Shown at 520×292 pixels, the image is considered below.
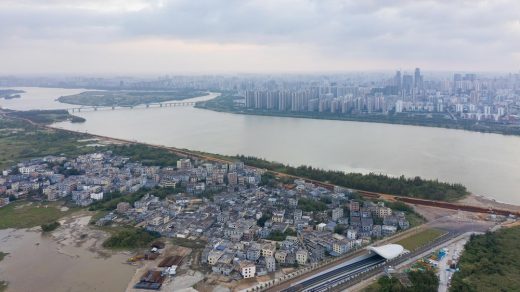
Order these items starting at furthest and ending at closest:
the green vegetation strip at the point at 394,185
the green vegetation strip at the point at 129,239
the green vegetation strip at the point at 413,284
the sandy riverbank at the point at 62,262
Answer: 1. the green vegetation strip at the point at 394,185
2. the green vegetation strip at the point at 129,239
3. the sandy riverbank at the point at 62,262
4. the green vegetation strip at the point at 413,284

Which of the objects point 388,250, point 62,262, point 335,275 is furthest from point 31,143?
point 388,250

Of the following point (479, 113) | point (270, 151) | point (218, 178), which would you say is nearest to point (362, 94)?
point (479, 113)

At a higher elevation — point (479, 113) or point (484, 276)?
point (479, 113)

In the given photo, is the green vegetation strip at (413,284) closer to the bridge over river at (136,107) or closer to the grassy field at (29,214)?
the grassy field at (29,214)

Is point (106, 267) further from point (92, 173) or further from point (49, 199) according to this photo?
point (92, 173)

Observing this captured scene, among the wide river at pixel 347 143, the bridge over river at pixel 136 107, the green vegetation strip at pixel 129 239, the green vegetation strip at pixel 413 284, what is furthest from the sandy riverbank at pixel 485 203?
the bridge over river at pixel 136 107

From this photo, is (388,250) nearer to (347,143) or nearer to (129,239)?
(129,239)

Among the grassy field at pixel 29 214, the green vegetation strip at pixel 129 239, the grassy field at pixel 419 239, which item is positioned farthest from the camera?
the grassy field at pixel 29 214
